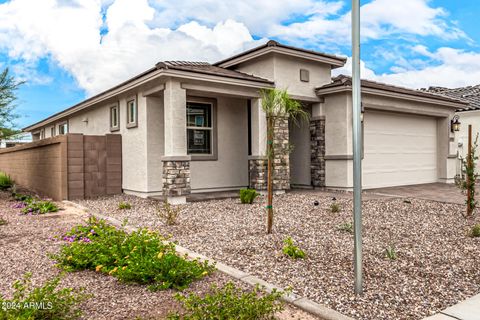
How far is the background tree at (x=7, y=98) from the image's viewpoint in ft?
37.7

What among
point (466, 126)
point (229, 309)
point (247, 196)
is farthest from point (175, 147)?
point (466, 126)

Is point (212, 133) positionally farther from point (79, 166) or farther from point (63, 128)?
point (63, 128)

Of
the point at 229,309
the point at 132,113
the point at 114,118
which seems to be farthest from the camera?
the point at 114,118

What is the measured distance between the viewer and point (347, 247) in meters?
4.96

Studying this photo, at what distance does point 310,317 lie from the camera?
117 inches

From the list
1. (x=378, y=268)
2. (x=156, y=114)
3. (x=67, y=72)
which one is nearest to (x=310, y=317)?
(x=378, y=268)

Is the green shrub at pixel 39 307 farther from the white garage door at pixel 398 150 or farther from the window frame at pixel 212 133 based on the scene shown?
the white garage door at pixel 398 150

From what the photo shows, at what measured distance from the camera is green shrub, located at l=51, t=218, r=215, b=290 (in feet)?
11.9

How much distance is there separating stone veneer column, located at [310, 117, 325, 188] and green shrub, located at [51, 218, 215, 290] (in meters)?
7.89

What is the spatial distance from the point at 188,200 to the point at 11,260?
5.04 meters

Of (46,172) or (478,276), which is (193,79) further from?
(478,276)

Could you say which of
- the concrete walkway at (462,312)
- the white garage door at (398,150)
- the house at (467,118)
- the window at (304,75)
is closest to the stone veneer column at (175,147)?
the window at (304,75)

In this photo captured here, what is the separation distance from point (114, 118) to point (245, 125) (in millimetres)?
4531

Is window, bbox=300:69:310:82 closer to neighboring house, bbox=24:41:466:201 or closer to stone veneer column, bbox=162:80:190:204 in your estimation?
neighboring house, bbox=24:41:466:201
